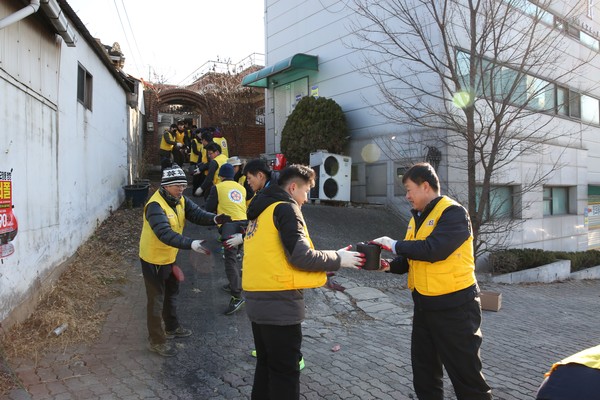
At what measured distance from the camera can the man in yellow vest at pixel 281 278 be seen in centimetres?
256

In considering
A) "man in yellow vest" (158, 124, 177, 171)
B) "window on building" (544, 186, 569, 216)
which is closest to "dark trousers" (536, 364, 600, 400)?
"man in yellow vest" (158, 124, 177, 171)

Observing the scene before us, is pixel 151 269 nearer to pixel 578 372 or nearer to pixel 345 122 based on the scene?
pixel 578 372

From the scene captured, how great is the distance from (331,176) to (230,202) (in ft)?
20.3

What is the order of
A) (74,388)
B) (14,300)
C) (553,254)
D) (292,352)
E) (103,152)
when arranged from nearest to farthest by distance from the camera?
(292,352), (74,388), (14,300), (103,152), (553,254)

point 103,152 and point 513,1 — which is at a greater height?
point 513,1

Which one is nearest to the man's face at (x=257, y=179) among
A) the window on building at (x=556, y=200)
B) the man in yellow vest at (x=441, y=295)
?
the man in yellow vest at (x=441, y=295)

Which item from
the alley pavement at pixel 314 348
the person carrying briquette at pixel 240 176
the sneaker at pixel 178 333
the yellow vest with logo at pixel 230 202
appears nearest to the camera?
the alley pavement at pixel 314 348

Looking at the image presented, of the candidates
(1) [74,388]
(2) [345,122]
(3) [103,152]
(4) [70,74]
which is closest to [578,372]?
(1) [74,388]

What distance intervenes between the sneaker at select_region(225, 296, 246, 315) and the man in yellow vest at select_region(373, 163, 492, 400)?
281 centimetres

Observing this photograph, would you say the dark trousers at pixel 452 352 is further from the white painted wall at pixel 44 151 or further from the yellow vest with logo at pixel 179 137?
the yellow vest with logo at pixel 179 137

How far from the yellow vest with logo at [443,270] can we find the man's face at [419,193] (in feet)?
0.35

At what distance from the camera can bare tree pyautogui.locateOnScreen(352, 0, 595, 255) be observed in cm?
721

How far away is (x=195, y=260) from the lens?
7133 mm

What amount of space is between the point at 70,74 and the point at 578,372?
23.2 feet
